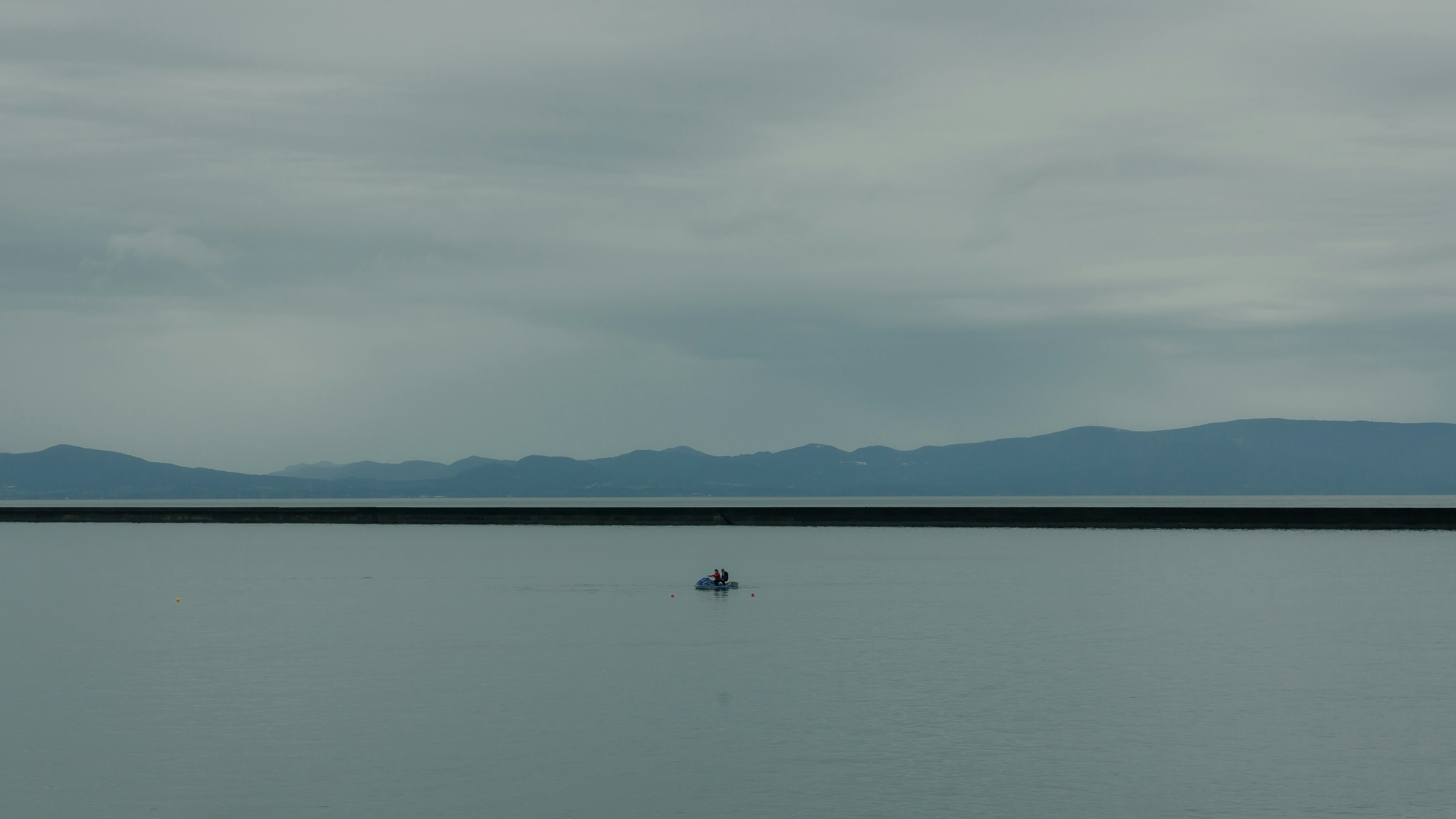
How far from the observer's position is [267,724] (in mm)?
27234

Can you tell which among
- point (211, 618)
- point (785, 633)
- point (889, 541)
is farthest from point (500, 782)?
point (889, 541)

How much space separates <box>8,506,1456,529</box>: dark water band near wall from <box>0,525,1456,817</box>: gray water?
59.4 metres

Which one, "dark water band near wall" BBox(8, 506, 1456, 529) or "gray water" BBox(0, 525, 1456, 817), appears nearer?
"gray water" BBox(0, 525, 1456, 817)

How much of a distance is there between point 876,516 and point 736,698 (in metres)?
112

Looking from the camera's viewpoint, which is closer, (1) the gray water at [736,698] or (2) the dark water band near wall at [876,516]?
(1) the gray water at [736,698]

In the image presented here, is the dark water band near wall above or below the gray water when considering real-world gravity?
above

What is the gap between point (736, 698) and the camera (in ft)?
100

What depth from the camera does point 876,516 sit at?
141375 mm

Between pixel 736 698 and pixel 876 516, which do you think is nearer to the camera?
pixel 736 698

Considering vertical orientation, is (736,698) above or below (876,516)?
below

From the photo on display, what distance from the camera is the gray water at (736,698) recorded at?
21328mm

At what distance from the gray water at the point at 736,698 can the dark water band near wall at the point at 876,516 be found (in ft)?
195

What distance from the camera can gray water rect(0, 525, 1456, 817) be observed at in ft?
70.0

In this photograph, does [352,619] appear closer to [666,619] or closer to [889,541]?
[666,619]
